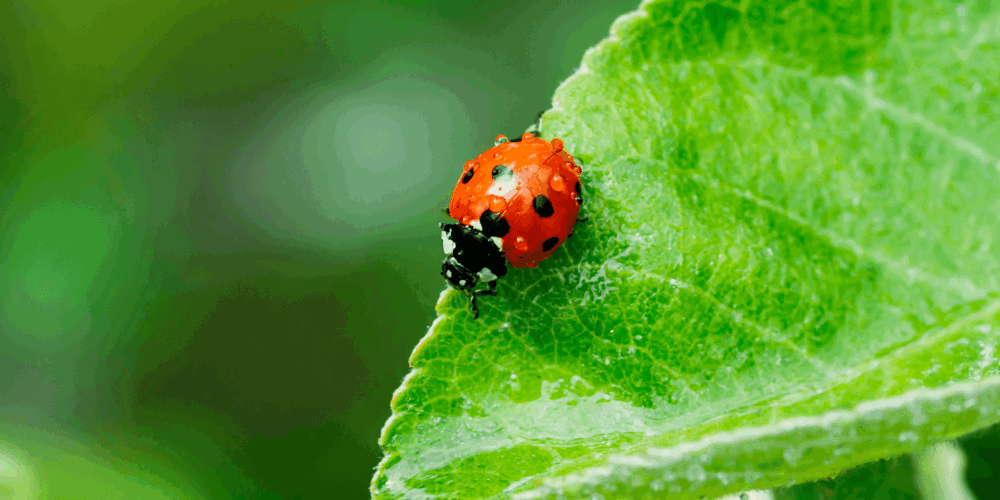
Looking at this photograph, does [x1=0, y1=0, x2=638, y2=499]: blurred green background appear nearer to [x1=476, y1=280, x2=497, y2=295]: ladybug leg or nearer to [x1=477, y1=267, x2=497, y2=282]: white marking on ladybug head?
[x1=477, y1=267, x2=497, y2=282]: white marking on ladybug head

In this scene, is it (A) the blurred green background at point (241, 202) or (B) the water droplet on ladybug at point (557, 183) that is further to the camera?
(A) the blurred green background at point (241, 202)

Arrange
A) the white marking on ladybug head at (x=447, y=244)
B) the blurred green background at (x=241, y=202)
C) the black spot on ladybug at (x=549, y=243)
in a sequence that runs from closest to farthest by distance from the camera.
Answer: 1. the black spot on ladybug at (x=549, y=243)
2. the white marking on ladybug head at (x=447, y=244)
3. the blurred green background at (x=241, y=202)

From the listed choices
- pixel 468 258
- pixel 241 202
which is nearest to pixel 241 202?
pixel 241 202

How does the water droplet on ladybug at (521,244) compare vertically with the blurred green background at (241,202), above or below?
below

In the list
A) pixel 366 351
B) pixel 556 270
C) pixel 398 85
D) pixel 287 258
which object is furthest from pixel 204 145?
pixel 556 270

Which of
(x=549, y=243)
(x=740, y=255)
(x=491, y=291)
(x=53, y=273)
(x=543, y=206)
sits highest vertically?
(x=53, y=273)

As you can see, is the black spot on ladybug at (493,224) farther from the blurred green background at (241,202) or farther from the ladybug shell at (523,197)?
the blurred green background at (241,202)

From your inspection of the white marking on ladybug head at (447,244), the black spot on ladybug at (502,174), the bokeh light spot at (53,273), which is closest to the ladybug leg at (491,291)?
the black spot on ladybug at (502,174)

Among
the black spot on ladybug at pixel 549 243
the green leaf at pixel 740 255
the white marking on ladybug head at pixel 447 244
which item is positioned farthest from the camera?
the white marking on ladybug head at pixel 447 244

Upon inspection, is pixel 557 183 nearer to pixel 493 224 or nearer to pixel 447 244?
pixel 493 224
